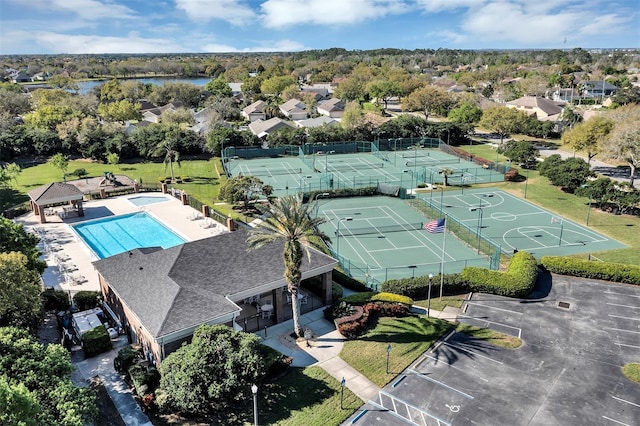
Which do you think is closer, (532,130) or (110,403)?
(110,403)

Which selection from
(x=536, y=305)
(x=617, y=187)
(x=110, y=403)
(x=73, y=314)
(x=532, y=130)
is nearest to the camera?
(x=110, y=403)

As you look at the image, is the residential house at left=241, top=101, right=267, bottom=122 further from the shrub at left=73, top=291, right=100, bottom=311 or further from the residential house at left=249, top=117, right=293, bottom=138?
the shrub at left=73, top=291, right=100, bottom=311

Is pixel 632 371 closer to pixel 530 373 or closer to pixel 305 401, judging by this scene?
pixel 530 373

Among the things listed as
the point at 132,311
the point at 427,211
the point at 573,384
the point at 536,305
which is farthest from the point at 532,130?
the point at 132,311

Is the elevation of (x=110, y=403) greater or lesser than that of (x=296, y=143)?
lesser

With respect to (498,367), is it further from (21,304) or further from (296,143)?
(296,143)

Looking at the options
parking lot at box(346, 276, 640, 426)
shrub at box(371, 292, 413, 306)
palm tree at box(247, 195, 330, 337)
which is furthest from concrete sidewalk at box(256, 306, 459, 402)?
palm tree at box(247, 195, 330, 337)

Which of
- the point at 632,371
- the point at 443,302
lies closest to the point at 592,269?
the point at 632,371
